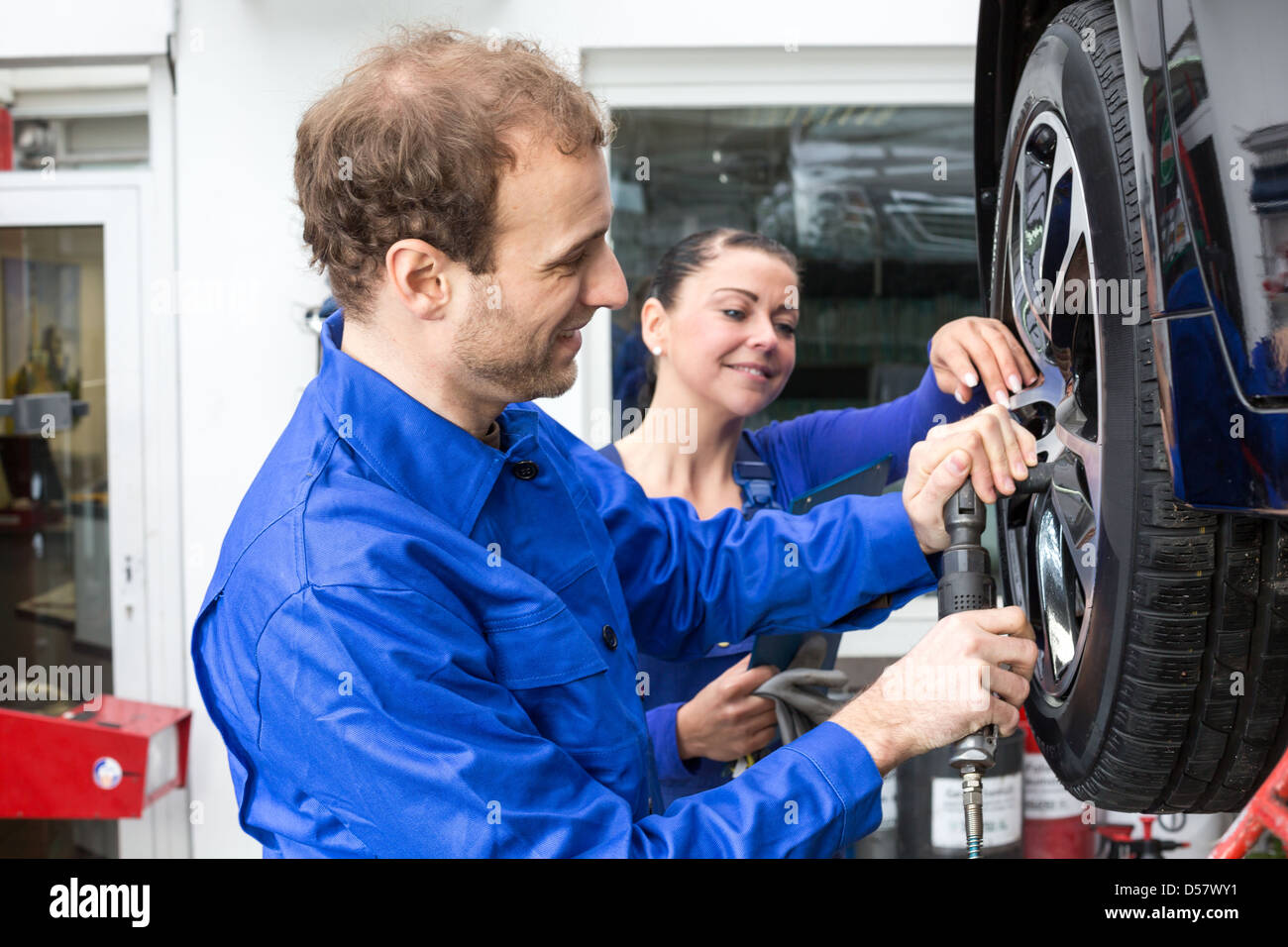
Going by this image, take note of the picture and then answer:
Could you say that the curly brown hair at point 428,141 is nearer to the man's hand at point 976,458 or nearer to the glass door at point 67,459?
the man's hand at point 976,458

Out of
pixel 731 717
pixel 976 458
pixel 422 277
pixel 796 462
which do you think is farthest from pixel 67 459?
pixel 976 458

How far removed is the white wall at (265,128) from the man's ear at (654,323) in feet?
3.75

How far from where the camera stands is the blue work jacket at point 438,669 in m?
0.91

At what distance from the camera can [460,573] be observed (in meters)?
1.01

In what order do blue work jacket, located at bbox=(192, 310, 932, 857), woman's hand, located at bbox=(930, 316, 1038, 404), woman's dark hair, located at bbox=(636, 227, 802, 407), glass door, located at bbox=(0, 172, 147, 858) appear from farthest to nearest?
glass door, located at bbox=(0, 172, 147, 858)
woman's dark hair, located at bbox=(636, 227, 802, 407)
woman's hand, located at bbox=(930, 316, 1038, 404)
blue work jacket, located at bbox=(192, 310, 932, 857)

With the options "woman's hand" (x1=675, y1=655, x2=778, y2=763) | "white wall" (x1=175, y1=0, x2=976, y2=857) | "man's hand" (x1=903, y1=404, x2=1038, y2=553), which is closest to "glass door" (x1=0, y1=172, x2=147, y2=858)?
"white wall" (x1=175, y1=0, x2=976, y2=857)

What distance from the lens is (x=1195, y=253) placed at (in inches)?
33.0

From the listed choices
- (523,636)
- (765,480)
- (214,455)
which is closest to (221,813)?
(214,455)

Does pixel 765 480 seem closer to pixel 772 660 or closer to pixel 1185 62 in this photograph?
pixel 772 660

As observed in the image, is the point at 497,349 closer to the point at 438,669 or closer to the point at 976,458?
the point at 438,669

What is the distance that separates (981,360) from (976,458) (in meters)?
0.23

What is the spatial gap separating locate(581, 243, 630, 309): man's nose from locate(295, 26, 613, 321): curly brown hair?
0.35 ft

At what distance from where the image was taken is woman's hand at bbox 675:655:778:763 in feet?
5.24

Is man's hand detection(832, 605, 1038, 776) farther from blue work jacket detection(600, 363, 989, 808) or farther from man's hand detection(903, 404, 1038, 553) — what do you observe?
blue work jacket detection(600, 363, 989, 808)
